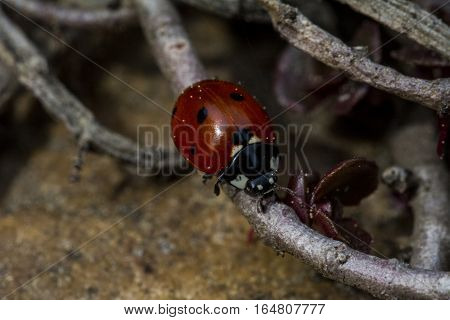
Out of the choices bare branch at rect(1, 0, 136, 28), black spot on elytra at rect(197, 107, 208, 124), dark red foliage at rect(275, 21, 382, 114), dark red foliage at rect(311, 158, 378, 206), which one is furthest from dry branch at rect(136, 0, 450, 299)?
bare branch at rect(1, 0, 136, 28)

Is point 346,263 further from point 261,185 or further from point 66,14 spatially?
point 66,14

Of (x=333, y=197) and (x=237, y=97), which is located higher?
(x=237, y=97)

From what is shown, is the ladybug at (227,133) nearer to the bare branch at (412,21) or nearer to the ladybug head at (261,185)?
the ladybug head at (261,185)

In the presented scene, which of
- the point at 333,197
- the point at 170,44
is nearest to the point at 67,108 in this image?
the point at 170,44

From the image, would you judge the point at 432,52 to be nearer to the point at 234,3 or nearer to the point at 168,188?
the point at 234,3

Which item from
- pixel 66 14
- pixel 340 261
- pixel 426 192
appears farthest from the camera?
pixel 66 14

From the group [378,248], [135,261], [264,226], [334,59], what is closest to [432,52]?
[334,59]

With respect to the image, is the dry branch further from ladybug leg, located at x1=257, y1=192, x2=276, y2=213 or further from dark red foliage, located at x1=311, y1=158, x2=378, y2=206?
dark red foliage, located at x1=311, y1=158, x2=378, y2=206
